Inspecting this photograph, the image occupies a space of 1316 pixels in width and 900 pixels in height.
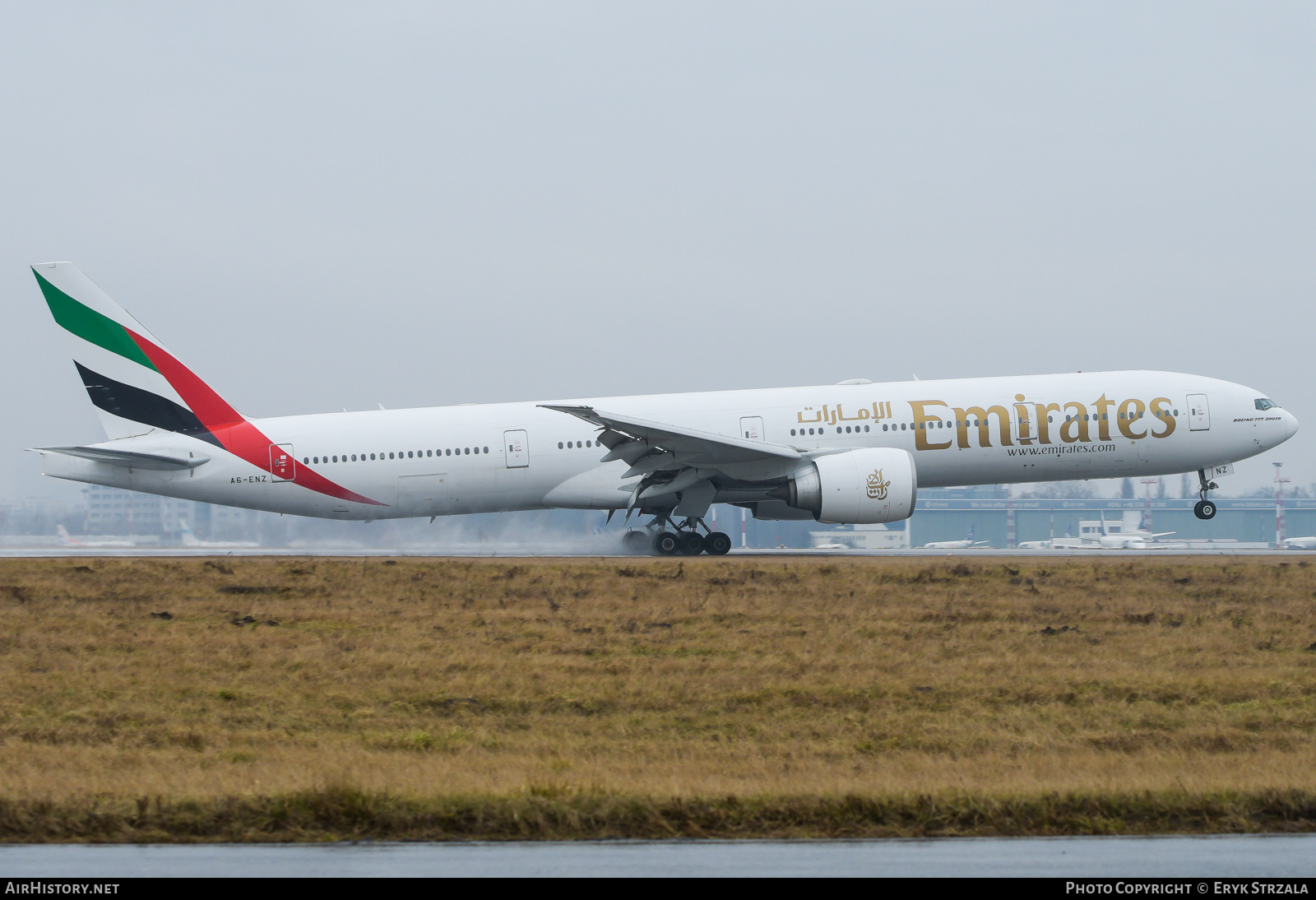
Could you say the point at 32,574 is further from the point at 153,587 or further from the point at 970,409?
the point at 970,409

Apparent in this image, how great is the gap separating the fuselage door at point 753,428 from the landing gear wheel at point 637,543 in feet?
11.2

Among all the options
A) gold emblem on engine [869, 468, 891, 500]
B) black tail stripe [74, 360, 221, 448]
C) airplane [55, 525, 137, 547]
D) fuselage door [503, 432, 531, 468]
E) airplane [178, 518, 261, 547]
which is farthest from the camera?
airplane [55, 525, 137, 547]

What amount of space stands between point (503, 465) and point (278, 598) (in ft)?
26.9

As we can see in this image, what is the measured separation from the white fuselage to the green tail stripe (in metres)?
1.99

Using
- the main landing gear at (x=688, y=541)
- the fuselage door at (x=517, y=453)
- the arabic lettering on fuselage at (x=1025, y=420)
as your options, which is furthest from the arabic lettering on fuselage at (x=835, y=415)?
the fuselage door at (x=517, y=453)

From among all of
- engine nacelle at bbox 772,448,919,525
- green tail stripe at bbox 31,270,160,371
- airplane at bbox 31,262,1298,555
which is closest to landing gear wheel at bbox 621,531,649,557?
airplane at bbox 31,262,1298,555

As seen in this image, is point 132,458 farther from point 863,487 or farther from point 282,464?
point 863,487

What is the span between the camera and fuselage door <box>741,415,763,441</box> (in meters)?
26.4

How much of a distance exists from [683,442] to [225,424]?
1050cm

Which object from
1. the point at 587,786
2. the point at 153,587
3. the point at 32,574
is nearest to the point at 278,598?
the point at 153,587

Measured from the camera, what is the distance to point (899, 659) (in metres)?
13.7

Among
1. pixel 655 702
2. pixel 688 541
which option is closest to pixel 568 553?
pixel 688 541

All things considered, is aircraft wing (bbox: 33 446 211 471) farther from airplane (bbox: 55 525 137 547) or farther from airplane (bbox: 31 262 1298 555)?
airplane (bbox: 55 525 137 547)

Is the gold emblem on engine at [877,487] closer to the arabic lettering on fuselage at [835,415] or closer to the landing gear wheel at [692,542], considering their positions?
the arabic lettering on fuselage at [835,415]
